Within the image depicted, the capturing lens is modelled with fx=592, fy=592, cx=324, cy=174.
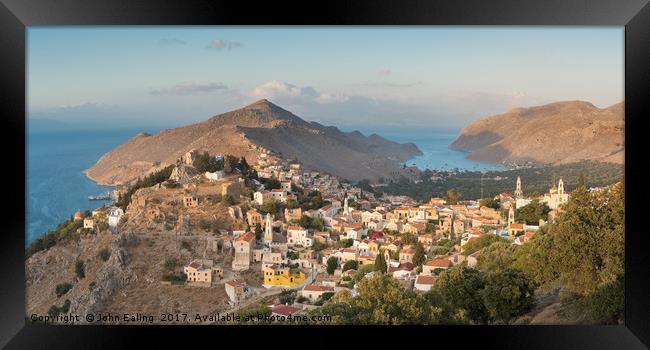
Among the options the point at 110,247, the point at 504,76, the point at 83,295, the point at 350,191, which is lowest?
the point at 83,295

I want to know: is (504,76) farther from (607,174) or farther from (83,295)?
(83,295)

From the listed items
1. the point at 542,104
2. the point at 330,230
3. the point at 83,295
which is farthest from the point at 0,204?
the point at 542,104

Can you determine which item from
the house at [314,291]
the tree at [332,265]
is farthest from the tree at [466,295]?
the tree at [332,265]

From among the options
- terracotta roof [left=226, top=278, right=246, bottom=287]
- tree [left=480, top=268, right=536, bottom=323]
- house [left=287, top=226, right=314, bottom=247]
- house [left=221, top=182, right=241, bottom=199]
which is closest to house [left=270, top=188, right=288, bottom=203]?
house [left=221, top=182, right=241, bottom=199]

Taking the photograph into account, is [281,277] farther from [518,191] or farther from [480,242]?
[518,191]

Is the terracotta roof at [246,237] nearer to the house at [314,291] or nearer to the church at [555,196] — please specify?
the house at [314,291]

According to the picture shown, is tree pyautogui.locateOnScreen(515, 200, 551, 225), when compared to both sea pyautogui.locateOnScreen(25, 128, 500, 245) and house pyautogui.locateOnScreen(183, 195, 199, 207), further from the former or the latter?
house pyautogui.locateOnScreen(183, 195, 199, 207)

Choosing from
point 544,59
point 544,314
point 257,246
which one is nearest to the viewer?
point 544,314
